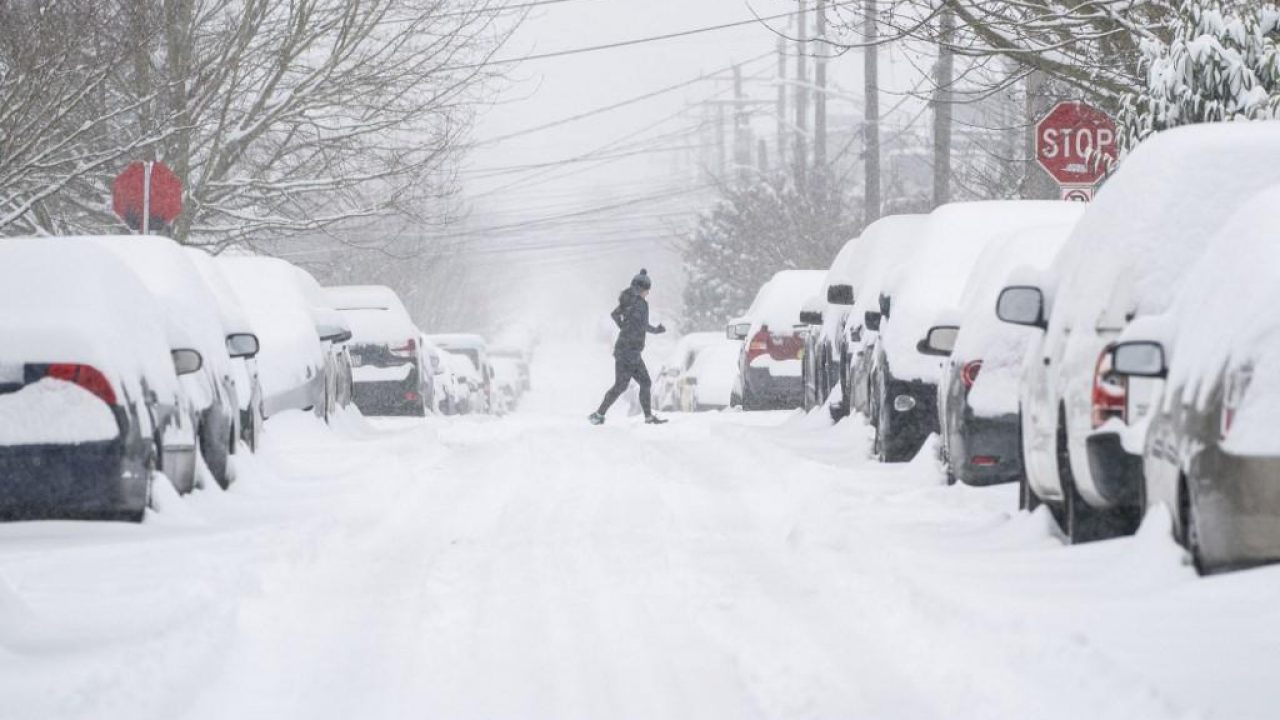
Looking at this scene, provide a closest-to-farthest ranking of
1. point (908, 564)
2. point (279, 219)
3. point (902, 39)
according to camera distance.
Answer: point (908, 564)
point (902, 39)
point (279, 219)

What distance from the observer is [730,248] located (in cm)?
5997

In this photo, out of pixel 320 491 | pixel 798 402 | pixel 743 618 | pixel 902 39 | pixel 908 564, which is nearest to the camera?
pixel 743 618

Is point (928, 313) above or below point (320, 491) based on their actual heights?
above

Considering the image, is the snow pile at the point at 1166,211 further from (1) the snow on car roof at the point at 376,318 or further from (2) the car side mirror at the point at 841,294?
(1) the snow on car roof at the point at 376,318

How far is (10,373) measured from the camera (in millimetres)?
9180

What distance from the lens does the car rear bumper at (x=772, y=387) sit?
24.6 metres

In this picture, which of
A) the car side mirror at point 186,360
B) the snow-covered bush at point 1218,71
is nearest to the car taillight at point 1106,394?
the car side mirror at point 186,360

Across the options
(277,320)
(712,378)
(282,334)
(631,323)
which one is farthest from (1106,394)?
(712,378)

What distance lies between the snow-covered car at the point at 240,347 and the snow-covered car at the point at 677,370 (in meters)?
19.9

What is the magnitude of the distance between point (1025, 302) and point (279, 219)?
65.0 feet

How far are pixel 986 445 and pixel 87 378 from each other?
5061 millimetres

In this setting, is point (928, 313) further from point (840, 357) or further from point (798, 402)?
point (798, 402)

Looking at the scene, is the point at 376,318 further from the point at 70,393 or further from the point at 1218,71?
the point at 70,393

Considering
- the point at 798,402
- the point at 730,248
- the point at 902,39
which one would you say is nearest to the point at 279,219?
the point at 798,402
